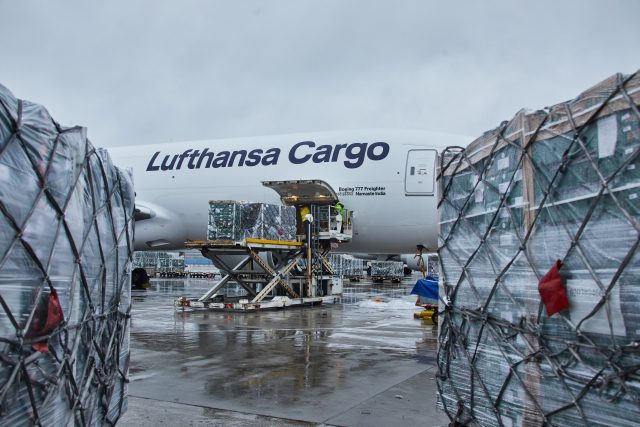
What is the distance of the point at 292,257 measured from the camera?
1602cm

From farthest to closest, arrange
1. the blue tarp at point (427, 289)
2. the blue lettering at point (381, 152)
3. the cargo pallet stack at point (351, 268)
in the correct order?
the cargo pallet stack at point (351, 268) → the blue lettering at point (381, 152) → the blue tarp at point (427, 289)

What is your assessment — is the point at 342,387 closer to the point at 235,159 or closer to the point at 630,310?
the point at 630,310

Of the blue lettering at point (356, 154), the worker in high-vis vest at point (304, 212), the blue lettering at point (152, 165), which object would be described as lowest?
the worker in high-vis vest at point (304, 212)

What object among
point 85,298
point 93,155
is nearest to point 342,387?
point 85,298

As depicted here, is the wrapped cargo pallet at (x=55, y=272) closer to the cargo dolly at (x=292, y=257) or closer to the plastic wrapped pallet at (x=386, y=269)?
the cargo dolly at (x=292, y=257)

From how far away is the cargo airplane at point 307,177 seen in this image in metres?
14.7

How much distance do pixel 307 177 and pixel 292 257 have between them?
90.8 inches

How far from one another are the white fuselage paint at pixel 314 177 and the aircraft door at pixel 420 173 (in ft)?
0.08

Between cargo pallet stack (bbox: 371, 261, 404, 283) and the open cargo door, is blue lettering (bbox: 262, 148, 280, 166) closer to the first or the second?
the open cargo door

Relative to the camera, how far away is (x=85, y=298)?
3660mm

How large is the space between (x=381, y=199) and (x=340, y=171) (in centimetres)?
141

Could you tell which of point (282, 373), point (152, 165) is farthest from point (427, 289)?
point (152, 165)

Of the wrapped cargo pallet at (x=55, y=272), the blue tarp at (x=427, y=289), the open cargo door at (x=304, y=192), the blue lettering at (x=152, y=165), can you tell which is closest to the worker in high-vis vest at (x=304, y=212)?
the open cargo door at (x=304, y=192)

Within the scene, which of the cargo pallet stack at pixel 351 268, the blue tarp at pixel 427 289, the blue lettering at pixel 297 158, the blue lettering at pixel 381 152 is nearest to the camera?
the blue tarp at pixel 427 289
